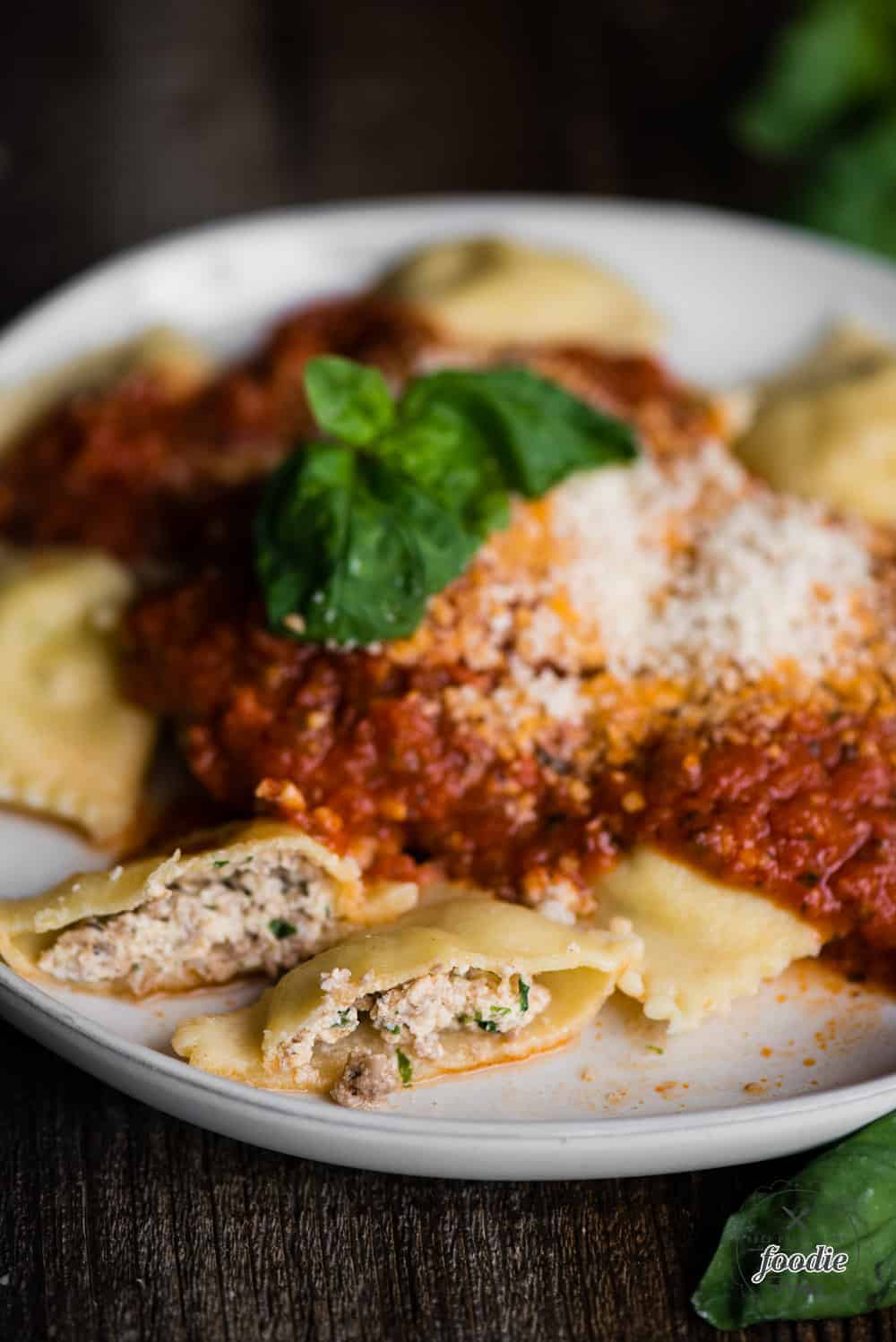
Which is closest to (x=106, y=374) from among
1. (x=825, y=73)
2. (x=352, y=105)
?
(x=352, y=105)

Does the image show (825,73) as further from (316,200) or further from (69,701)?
(69,701)

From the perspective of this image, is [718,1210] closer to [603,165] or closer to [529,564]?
[529,564]

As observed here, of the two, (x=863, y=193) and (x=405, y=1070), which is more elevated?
(x=863, y=193)

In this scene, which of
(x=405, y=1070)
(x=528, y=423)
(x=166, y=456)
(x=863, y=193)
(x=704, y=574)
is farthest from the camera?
(x=863, y=193)

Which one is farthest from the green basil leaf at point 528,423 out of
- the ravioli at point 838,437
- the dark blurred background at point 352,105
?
the dark blurred background at point 352,105

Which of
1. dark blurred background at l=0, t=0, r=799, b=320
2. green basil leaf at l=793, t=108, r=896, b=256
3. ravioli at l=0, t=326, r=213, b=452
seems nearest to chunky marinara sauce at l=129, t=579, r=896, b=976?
ravioli at l=0, t=326, r=213, b=452

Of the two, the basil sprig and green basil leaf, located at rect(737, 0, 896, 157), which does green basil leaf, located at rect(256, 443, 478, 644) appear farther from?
green basil leaf, located at rect(737, 0, 896, 157)
